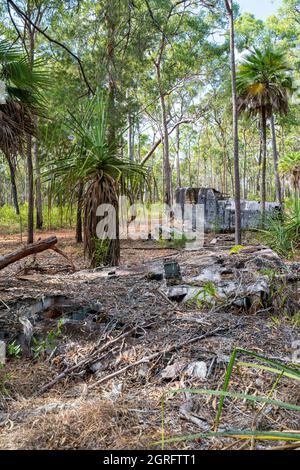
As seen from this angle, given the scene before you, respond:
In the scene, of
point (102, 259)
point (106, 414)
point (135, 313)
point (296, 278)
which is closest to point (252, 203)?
point (102, 259)

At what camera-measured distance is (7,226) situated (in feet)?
53.5

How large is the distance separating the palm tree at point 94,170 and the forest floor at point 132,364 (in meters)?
1.59

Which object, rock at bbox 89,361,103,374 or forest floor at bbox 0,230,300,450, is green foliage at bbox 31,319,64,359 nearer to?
forest floor at bbox 0,230,300,450

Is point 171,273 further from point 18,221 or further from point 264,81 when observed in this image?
point 18,221

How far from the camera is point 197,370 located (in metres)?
1.81

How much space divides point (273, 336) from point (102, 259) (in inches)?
120

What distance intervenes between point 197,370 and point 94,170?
3.46 metres

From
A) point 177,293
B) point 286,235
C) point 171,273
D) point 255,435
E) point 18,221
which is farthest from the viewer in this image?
point 18,221

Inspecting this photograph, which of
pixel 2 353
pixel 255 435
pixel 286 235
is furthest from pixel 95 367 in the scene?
pixel 286 235

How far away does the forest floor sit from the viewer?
1.39m

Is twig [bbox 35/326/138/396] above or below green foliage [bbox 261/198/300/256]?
below

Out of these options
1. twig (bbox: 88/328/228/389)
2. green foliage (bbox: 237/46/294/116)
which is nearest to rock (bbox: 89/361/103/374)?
twig (bbox: 88/328/228/389)

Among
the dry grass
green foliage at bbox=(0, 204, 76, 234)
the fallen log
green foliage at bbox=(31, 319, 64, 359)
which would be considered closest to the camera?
the dry grass
